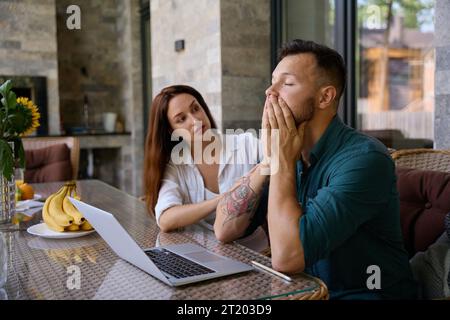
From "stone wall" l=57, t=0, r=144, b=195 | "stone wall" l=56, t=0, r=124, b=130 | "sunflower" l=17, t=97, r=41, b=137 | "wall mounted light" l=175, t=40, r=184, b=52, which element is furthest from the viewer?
"stone wall" l=56, t=0, r=124, b=130

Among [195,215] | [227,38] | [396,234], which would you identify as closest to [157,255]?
[195,215]

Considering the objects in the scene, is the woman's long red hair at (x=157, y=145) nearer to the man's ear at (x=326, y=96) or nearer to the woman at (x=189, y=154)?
the woman at (x=189, y=154)

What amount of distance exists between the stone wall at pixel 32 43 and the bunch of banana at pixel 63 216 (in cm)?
456

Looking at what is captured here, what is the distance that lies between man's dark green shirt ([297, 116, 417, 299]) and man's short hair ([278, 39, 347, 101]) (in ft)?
0.39

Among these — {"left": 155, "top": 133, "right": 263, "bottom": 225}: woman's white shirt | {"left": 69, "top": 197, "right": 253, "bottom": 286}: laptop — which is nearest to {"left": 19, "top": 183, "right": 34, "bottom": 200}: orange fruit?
{"left": 155, "top": 133, "right": 263, "bottom": 225}: woman's white shirt

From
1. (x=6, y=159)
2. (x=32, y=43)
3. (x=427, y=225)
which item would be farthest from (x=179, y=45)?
(x=427, y=225)

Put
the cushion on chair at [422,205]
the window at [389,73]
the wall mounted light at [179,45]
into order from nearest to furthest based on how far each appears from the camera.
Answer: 1. the cushion on chair at [422,205]
2. the window at [389,73]
3. the wall mounted light at [179,45]

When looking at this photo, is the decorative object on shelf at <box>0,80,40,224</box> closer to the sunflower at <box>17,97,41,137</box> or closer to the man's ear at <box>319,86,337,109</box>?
the sunflower at <box>17,97,41,137</box>

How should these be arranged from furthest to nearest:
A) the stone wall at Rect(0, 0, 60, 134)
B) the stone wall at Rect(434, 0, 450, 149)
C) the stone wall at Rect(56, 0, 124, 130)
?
the stone wall at Rect(56, 0, 124, 130), the stone wall at Rect(0, 0, 60, 134), the stone wall at Rect(434, 0, 450, 149)

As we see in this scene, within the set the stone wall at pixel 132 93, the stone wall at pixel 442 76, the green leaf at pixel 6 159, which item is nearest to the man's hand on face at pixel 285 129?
the green leaf at pixel 6 159

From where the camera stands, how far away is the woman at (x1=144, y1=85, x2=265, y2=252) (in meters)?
1.78

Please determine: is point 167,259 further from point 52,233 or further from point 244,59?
point 244,59

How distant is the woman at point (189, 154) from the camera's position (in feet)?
5.83

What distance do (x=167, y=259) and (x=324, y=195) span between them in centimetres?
42
